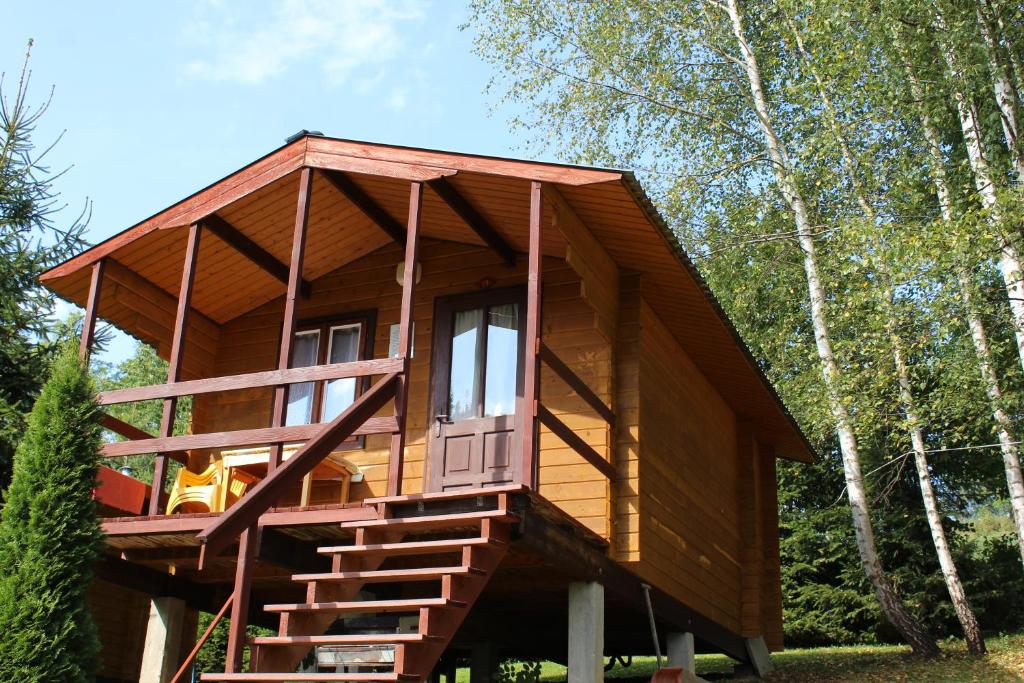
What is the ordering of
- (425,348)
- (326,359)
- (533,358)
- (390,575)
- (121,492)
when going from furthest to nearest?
(326,359) < (425,348) < (121,492) < (533,358) < (390,575)

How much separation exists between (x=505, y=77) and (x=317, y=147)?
12.8 m

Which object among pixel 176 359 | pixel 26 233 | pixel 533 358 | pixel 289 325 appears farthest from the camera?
pixel 26 233

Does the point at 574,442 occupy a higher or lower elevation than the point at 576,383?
lower

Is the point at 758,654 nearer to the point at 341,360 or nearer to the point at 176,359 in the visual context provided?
the point at 341,360

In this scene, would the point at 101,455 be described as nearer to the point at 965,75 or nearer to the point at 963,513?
the point at 965,75

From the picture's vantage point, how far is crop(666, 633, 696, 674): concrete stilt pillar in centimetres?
1019

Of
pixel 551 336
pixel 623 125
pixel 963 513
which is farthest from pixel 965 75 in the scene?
pixel 963 513

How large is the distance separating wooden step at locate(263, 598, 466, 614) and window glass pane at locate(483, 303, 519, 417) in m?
3.12

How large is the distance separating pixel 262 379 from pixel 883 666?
9.15 meters

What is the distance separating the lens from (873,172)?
1684 centimetres

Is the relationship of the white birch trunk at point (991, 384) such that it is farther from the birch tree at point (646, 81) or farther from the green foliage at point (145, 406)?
the green foliage at point (145, 406)

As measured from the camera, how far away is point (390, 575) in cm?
666

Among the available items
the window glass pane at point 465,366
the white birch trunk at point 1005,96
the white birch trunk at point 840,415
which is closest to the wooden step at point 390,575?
the window glass pane at point 465,366

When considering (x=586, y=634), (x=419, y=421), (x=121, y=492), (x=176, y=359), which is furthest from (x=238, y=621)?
(x=419, y=421)
